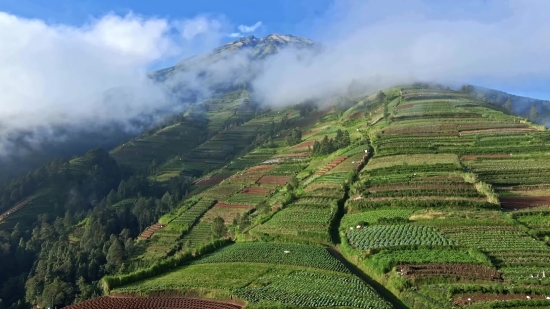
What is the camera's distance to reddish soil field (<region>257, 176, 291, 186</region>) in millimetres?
A: 87400

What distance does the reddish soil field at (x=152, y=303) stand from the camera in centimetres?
3291

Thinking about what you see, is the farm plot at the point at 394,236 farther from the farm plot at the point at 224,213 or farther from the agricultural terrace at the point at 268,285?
the farm plot at the point at 224,213

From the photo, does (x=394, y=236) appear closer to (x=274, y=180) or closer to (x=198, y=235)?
(x=198, y=235)

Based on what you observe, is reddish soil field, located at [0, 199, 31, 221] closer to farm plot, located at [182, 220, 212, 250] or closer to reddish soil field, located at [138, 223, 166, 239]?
reddish soil field, located at [138, 223, 166, 239]

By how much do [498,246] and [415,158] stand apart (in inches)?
1307

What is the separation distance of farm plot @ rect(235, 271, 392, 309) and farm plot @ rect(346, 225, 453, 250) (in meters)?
7.16

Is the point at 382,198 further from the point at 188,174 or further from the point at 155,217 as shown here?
the point at 188,174

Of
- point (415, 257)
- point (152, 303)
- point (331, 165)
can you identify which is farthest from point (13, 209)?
point (415, 257)

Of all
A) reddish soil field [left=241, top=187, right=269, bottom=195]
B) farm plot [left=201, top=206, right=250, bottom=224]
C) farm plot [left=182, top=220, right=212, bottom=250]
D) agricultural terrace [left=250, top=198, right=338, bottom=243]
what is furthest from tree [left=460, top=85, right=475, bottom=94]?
farm plot [left=182, top=220, right=212, bottom=250]

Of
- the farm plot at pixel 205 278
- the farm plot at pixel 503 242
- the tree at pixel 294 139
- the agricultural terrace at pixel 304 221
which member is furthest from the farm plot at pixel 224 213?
the tree at pixel 294 139

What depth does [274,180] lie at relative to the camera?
89.9 metres

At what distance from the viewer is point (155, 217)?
9862cm

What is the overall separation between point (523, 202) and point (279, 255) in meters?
32.9

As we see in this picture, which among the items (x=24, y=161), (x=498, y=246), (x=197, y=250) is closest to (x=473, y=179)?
(x=498, y=246)
